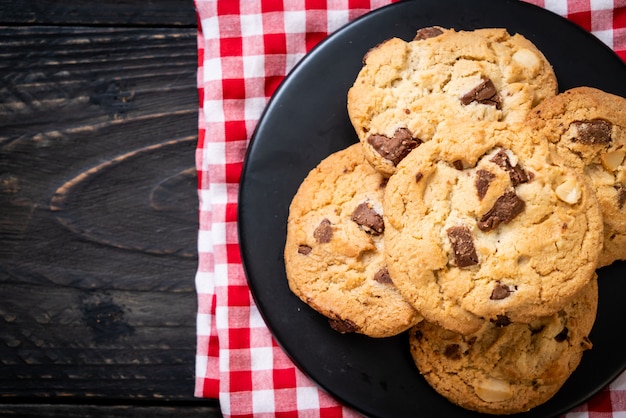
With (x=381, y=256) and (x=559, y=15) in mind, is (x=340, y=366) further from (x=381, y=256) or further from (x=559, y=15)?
(x=559, y=15)

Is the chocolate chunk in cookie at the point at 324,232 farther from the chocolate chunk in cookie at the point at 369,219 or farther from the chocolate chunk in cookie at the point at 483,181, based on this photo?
the chocolate chunk in cookie at the point at 483,181

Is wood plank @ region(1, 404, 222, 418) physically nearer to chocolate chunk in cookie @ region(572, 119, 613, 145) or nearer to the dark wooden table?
the dark wooden table

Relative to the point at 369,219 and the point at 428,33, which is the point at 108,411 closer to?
the point at 369,219

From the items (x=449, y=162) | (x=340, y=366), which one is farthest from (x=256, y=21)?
(x=340, y=366)

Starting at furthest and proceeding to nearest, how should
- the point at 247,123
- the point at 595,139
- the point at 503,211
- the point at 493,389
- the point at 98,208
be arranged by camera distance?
the point at 98,208 < the point at 247,123 < the point at 493,389 < the point at 595,139 < the point at 503,211

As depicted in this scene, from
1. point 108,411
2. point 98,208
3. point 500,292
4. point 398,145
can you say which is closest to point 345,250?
point 398,145

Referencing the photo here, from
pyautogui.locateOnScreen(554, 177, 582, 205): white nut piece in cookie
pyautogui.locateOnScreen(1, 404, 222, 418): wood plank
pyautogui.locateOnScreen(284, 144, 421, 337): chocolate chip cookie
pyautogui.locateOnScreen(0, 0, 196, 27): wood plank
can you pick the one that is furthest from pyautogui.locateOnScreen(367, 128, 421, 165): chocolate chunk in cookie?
pyautogui.locateOnScreen(1, 404, 222, 418): wood plank

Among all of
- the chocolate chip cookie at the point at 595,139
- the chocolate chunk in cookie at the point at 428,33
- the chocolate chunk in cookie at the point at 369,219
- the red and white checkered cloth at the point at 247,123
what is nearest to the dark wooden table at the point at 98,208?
the red and white checkered cloth at the point at 247,123
